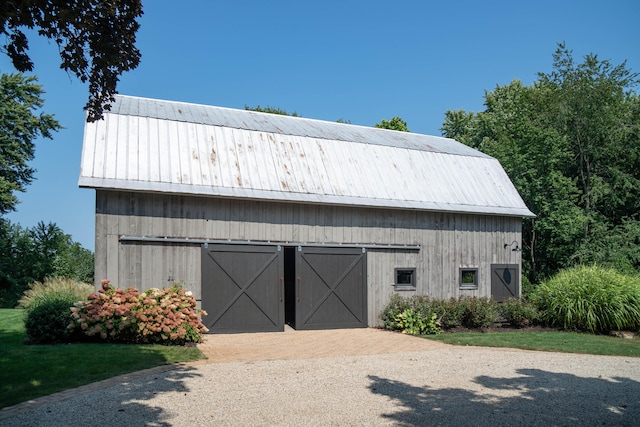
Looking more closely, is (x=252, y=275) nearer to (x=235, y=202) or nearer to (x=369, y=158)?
(x=235, y=202)

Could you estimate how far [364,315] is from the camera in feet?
49.1

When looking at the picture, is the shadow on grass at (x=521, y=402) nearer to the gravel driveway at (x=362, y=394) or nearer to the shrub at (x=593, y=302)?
the gravel driveway at (x=362, y=394)

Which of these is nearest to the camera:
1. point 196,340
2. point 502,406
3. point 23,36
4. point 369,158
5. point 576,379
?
point 23,36

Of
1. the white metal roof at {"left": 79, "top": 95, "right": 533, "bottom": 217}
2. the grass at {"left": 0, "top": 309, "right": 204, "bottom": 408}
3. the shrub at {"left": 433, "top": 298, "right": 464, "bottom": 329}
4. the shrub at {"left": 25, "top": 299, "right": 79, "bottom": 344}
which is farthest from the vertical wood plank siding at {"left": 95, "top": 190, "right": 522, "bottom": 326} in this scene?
the grass at {"left": 0, "top": 309, "right": 204, "bottom": 408}

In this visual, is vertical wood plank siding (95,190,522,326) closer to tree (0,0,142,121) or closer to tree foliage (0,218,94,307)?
tree (0,0,142,121)

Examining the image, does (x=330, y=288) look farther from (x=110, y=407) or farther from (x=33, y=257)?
(x=33, y=257)

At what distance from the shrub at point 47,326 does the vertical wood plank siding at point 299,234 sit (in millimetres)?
1585

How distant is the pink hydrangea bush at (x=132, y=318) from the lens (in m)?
10.3

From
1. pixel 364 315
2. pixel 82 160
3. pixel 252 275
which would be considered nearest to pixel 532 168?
pixel 364 315

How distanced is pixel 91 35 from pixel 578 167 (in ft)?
78.4

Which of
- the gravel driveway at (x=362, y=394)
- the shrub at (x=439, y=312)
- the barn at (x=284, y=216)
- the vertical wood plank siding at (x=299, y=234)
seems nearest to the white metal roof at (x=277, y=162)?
the barn at (x=284, y=216)

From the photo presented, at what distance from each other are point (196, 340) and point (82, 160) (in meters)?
4.93

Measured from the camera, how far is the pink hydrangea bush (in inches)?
406

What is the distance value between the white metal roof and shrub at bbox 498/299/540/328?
120 inches
